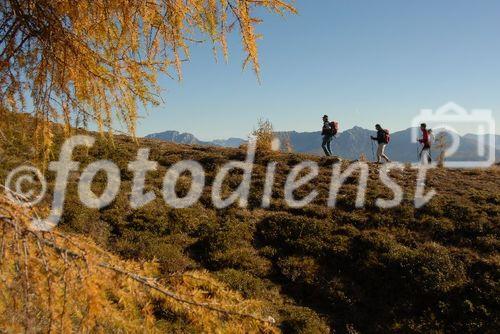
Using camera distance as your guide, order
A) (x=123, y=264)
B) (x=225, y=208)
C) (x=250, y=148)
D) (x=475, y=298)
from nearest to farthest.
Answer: (x=123, y=264)
(x=475, y=298)
(x=225, y=208)
(x=250, y=148)

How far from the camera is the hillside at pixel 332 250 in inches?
450

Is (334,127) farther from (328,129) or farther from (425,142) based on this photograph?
(425,142)

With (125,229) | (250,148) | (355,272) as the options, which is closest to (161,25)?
(355,272)

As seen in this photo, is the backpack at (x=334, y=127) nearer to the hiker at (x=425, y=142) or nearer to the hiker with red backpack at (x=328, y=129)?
the hiker with red backpack at (x=328, y=129)

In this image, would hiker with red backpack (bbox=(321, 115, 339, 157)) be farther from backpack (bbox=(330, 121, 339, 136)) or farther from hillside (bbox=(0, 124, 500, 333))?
hillside (bbox=(0, 124, 500, 333))

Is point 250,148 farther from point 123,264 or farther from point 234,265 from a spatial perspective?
point 123,264

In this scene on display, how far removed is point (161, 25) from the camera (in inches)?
201

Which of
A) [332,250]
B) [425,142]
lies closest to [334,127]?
[425,142]

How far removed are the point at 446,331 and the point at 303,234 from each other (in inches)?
246

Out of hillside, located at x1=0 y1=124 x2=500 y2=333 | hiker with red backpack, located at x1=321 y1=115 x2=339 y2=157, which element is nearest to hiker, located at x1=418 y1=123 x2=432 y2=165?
hillside, located at x1=0 y1=124 x2=500 y2=333

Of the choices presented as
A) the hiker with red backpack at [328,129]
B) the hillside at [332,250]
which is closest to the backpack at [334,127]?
the hiker with red backpack at [328,129]

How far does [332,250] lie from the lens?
14711mm

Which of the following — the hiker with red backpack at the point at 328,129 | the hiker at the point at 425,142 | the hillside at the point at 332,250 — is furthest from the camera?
the hiker with red backpack at the point at 328,129

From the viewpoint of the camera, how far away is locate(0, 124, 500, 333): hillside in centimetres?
1144
